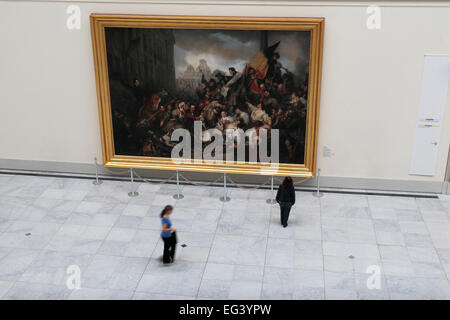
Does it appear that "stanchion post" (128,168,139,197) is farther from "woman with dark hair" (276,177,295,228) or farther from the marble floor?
"woman with dark hair" (276,177,295,228)

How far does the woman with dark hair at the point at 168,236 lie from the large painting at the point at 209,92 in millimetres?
3754

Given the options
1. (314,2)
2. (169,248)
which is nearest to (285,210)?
(169,248)

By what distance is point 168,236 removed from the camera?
36.3 ft

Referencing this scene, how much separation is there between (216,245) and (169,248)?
4.09ft

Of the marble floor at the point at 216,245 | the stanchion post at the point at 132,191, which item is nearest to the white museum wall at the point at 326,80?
the marble floor at the point at 216,245

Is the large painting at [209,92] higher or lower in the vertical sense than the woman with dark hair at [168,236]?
higher

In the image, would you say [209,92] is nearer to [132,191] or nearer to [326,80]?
[326,80]

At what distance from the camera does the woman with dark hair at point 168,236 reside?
1088 cm

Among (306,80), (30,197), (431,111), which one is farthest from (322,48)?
(30,197)

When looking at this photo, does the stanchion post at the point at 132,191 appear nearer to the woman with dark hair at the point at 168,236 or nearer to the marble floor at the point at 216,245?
the marble floor at the point at 216,245

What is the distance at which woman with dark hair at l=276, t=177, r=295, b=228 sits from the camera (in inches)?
490

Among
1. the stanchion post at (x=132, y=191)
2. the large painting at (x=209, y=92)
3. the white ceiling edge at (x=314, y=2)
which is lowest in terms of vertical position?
the stanchion post at (x=132, y=191)
